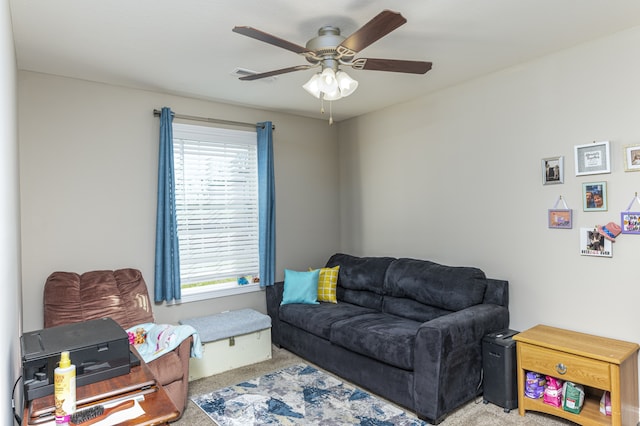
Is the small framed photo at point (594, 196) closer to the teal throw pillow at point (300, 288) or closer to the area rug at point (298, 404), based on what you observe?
the area rug at point (298, 404)

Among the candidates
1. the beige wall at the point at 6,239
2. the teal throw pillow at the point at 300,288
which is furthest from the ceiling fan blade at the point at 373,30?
the teal throw pillow at the point at 300,288

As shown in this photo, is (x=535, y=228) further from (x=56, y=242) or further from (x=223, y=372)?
(x=56, y=242)

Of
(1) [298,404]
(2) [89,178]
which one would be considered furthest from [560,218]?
(2) [89,178]

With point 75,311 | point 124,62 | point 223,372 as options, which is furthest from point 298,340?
point 124,62

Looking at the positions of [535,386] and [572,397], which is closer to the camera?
[572,397]

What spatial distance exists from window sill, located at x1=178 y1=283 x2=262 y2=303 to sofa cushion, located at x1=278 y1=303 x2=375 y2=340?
1.56 feet

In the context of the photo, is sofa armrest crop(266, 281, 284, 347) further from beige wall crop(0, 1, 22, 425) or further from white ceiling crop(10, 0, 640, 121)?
beige wall crop(0, 1, 22, 425)

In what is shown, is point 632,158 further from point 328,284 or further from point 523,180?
point 328,284

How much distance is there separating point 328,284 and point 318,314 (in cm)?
55

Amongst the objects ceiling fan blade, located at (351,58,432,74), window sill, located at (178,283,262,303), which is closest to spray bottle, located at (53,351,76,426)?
ceiling fan blade, located at (351,58,432,74)

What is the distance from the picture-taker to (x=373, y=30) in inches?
76.3

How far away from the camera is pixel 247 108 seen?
4.41 metres

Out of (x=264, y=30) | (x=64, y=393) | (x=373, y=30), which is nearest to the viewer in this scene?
(x=64, y=393)

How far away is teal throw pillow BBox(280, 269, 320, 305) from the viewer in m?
Result: 4.16
